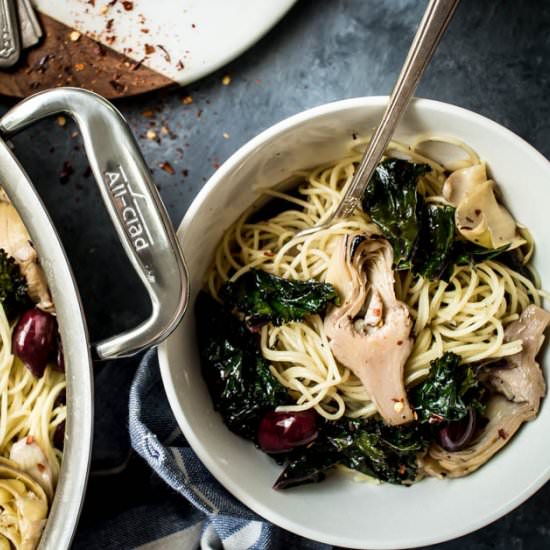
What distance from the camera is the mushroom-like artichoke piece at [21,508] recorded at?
149 cm

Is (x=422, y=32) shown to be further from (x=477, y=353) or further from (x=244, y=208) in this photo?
(x=477, y=353)

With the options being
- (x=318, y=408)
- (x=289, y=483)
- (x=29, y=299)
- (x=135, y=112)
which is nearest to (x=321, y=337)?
(x=318, y=408)

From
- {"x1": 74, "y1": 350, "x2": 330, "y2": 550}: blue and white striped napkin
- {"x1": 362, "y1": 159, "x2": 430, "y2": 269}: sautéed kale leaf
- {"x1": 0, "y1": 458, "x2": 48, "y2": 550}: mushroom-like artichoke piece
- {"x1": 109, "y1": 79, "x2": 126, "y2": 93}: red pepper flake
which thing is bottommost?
{"x1": 74, "y1": 350, "x2": 330, "y2": 550}: blue and white striped napkin

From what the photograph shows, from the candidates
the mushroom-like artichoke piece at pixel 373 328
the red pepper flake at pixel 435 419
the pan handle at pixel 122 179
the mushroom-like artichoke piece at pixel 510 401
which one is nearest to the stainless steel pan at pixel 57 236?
the pan handle at pixel 122 179

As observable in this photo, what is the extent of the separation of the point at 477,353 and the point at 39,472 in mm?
959

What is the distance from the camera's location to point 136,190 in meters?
1.42

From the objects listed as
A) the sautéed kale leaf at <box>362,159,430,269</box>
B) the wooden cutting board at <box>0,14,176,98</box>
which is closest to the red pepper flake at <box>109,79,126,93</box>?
the wooden cutting board at <box>0,14,176,98</box>

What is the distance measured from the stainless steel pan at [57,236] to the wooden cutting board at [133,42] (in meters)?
0.55

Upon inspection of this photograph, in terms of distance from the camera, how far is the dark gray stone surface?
1.96 metres

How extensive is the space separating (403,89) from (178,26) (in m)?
0.75

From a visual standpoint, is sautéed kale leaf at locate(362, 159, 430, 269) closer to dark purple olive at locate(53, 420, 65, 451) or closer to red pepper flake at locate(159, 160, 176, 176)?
red pepper flake at locate(159, 160, 176, 176)

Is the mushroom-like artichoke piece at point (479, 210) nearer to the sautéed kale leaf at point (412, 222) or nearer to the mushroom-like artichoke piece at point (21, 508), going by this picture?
the sautéed kale leaf at point (412, 222)

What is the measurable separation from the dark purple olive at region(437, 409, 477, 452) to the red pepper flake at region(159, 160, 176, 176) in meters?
0.91

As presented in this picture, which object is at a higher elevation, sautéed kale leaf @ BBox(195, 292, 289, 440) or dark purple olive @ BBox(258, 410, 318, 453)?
sautéed kale leaf @ BBox(195, 292, 289, 440)
